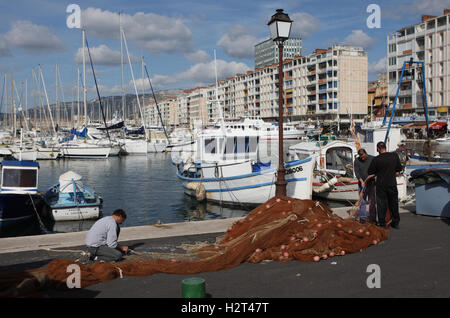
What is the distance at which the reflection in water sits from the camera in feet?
66.1

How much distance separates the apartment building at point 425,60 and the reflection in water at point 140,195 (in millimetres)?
49088

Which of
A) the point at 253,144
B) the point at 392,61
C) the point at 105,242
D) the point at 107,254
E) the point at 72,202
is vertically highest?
the point at 392,61

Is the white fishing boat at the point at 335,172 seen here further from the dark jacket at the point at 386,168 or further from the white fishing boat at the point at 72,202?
the dark jacket at the point at 386,168

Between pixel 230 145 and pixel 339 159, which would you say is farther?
pixel 339 159

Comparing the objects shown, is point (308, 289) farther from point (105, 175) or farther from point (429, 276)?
point (105, 175)

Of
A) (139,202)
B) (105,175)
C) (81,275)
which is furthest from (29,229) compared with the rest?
(105,175)

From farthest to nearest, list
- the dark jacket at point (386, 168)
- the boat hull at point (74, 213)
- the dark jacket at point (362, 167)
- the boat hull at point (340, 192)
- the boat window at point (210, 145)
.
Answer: the boat window at point (210, 145) < the boat hull at point (340, 192) < the boat hull at point (74, 213) < the dark jacket at point (362, 167) < the dark jacket at point (386, 168)

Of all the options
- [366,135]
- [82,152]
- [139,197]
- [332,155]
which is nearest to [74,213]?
[139,197]

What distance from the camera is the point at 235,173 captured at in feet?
66.6

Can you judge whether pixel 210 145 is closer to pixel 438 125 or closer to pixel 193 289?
pixel 193 289

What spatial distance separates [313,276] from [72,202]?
48.7ft

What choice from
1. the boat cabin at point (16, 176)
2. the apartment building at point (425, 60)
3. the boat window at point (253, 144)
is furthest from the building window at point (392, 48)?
the boat cabin at point (16, 176)

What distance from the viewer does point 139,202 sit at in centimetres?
2478

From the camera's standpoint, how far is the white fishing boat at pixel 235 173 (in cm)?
1858
